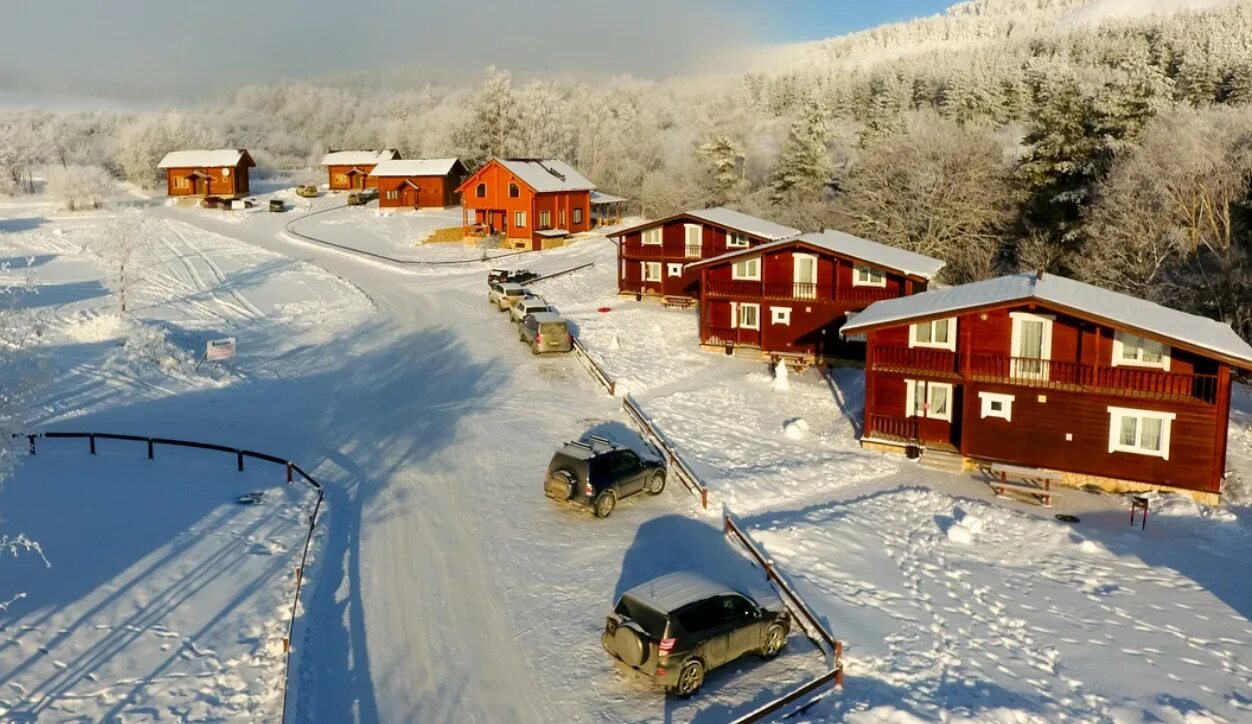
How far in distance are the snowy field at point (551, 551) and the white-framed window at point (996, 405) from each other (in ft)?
9.11

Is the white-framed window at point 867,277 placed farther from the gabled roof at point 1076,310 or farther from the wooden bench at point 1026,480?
the wooden bench at point 1026,480

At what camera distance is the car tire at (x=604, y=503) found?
2302cm

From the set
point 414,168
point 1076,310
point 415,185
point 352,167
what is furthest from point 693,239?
point 352,167

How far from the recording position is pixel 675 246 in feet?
174

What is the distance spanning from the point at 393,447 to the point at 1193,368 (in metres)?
24.7

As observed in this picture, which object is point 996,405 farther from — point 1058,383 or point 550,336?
point 550,336

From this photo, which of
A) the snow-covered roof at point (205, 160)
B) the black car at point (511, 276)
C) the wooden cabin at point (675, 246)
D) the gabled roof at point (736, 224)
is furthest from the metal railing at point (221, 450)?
the snow-covered roof at point (205, 160)

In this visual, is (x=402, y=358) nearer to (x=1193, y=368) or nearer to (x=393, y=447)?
(x=393, y=447)

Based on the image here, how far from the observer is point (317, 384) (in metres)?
36.4

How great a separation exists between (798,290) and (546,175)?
40.0 metres

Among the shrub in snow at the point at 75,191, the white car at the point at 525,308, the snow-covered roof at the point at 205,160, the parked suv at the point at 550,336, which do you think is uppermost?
the snow-covered roof at the point at 205,160

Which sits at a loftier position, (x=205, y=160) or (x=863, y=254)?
(x=205, y=160)

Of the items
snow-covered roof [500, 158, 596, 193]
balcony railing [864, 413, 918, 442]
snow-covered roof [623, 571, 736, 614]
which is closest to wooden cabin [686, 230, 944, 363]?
balcony railing [864, 413, 918, 442]

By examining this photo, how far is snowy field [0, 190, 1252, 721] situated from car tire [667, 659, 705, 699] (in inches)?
10.7
